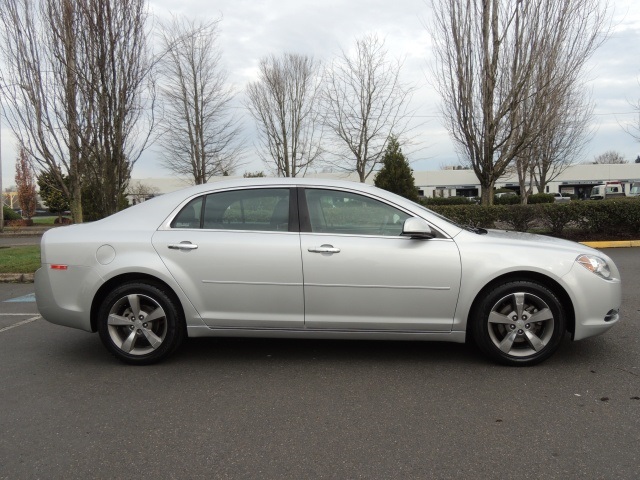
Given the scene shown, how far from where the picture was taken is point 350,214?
4180 millimetres

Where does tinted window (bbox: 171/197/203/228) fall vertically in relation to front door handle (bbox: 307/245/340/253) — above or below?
above

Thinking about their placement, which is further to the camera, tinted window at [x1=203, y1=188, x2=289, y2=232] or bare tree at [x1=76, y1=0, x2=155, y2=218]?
bare tree at [x1=76, y1=0, x2=155, y2=218]

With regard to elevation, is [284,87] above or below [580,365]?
above

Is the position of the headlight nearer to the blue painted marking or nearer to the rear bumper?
the rear bumper

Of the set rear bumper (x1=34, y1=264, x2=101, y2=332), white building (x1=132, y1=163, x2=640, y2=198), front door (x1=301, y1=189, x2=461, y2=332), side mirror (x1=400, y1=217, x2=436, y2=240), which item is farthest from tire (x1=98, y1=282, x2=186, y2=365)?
white building (x1=132, y1=163, x2=640, y2=198)

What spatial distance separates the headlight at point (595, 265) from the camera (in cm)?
393

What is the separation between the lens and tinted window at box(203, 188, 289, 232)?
415 cm

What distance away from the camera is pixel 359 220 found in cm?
413

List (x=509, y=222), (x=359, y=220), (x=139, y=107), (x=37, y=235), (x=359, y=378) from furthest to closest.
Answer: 1. (x=37, y=235)
2. (x=509, y=222)
3. (x=139, y=107)
4. (x=359, y=220)
5. (x=359, y=378)

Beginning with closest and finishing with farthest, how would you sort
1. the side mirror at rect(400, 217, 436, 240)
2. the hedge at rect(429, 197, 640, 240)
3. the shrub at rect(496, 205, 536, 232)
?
the side mirror at rect(400, 217, 436, 240)
the hedge at rect(429, 197, 640, 240)
the shrub at rect(496, 205, 536, 232)

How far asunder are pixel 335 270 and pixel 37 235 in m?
23.9

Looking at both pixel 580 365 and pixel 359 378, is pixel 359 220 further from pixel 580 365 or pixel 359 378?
pixel 580 365

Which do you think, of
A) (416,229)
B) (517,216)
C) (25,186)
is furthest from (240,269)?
(25,186)

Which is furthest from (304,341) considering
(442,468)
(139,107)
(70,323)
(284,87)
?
(284,87)
